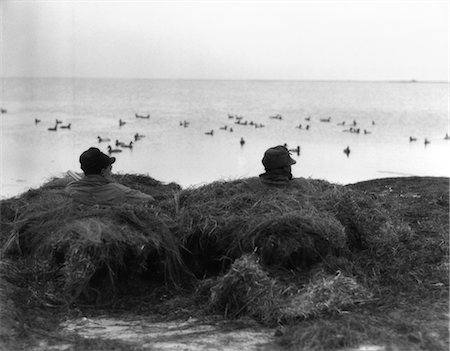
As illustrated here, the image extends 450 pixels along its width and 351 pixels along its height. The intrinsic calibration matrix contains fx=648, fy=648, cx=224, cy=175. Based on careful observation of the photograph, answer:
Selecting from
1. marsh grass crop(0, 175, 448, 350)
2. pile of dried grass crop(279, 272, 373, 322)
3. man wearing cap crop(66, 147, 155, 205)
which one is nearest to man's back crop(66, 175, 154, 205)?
man wearing cap crop(66, 147, 155, 205)

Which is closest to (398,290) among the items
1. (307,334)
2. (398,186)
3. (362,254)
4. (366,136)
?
(362,254)

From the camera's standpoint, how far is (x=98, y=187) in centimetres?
757

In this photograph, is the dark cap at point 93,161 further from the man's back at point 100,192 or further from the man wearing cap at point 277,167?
the man wearing cap at point 277,167

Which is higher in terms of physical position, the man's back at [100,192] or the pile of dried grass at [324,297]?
the man's back at [100,192]

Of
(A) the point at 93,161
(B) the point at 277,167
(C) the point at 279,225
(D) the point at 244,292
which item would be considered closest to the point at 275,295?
(D) the point at 244,292

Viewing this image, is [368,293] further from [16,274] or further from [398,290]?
[16,274]

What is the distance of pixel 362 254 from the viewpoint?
669 centimetres

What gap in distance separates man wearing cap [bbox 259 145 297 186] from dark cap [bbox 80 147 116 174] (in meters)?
1.89

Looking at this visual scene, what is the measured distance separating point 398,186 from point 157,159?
15.1 m

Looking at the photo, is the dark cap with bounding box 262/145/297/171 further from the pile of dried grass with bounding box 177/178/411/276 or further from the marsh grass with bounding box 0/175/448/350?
the marsh grass with bounding box 0/175/448/350

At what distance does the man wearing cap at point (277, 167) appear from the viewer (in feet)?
25.5

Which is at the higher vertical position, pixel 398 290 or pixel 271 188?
pixel 271 188

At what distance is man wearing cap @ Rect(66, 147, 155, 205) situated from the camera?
741cm

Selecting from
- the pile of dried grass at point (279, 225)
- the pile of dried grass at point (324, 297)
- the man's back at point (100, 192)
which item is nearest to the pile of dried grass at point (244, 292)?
the pile of dried grass at point (324, 297)
